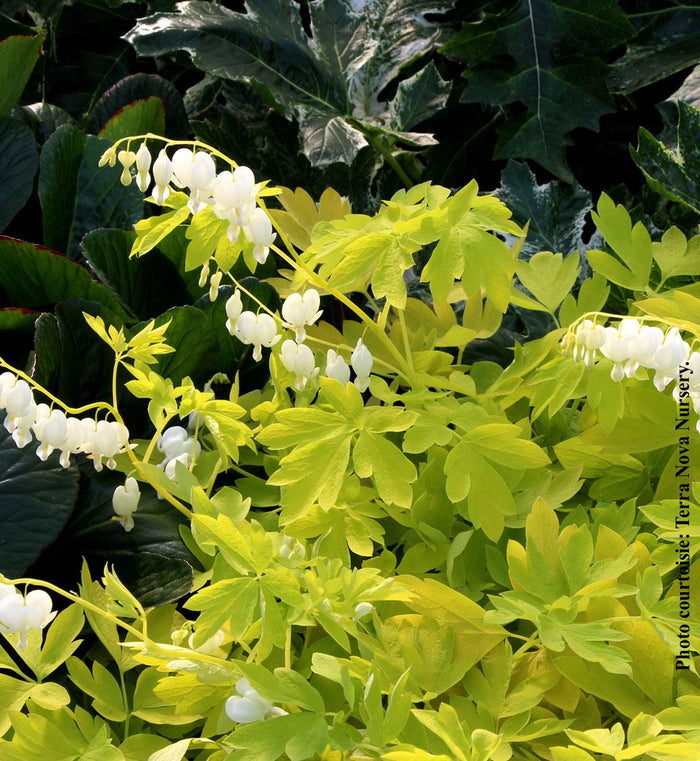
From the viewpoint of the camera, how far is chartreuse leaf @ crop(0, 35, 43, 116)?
104 centimetres

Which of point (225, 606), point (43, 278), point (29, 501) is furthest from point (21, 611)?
point (43, 278)

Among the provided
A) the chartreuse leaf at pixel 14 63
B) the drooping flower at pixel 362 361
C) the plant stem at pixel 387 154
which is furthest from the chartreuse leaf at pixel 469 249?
the chartreuse leaf at pixel 14 63

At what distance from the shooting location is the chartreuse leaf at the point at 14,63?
40.8 inches

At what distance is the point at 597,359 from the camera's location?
62cm

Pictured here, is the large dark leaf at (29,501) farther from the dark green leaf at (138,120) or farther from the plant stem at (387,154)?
the plant stem at (387,154)

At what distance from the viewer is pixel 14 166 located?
3.09ft

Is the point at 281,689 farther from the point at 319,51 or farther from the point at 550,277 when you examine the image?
the point at 319,51

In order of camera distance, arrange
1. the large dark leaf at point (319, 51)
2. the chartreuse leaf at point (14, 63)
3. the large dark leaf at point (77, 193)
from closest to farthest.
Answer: the large dark leaf at point (77, 193) → the chartreuse leaf at point (14, 63) → the large dark leaf at point (319, 51)

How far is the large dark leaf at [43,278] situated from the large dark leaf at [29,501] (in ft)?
0.65

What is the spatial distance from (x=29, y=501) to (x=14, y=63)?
24.8 inches

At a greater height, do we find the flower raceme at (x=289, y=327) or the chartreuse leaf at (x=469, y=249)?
the chartreuse leaf at (x=469, y=249)

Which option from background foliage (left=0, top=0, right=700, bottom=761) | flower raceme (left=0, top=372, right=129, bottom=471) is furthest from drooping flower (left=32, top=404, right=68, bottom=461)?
background foliage (left=0, top=0, right=700, bottom=761)

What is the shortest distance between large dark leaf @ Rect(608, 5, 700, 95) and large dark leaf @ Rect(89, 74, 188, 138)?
0.61 metres

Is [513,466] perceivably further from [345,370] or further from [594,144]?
[594,144]
